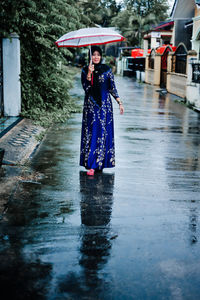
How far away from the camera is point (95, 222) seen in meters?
4.87

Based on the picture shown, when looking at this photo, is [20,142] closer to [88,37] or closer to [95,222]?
[88,37]

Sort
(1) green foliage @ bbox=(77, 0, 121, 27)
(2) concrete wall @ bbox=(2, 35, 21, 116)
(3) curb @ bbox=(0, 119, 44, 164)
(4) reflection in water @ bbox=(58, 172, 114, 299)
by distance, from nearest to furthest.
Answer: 1. (4) reflection in water @ bbox=(58, 172, 114, 299)
2. (3) curb @ bbox=(0, 119, 44, 164)
3. (2) concrete wall @ bbox=(2, 35, 21, 116)
4. (1) green foliage @ bbox=(77, 0, 121, 27)

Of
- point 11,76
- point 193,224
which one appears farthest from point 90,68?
point 11,76

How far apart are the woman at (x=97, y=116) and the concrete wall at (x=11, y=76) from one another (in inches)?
214

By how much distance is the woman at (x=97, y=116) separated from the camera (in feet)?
22.1

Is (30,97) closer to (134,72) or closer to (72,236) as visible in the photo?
(72,236)

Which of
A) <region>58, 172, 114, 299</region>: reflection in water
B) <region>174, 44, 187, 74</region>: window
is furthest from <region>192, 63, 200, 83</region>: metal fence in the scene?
<region>58, 172, 114, 299</region>: reflection in water

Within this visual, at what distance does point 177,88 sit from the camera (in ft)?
72.9

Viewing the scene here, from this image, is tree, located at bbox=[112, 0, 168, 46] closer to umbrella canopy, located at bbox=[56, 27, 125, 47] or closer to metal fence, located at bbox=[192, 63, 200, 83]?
metal fence, located at bbox=[192, 63, 200, 83]

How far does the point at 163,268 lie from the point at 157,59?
25940mm

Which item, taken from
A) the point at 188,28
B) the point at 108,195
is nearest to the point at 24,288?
the point at 108,195

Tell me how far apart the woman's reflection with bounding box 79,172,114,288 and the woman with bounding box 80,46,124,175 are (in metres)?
0.26

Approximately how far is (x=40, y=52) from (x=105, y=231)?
950 centimetres

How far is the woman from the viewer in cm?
673
